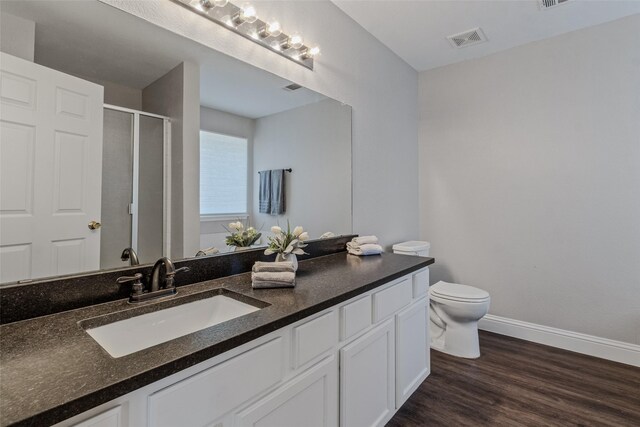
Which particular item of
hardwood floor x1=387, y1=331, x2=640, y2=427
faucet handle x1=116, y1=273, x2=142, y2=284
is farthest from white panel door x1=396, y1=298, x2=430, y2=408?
faucet handle x1=116, y1=273, x2=142, y2=284

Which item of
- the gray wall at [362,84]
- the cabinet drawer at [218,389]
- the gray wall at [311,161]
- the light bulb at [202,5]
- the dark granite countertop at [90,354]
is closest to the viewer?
the dark granite countertop at [90,354]

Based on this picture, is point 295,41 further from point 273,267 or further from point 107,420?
point 107,420

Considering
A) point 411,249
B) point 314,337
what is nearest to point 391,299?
point 314,337

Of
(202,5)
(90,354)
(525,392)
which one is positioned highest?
(202,5)

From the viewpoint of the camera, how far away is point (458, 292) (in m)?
2.38

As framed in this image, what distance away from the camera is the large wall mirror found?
95cm

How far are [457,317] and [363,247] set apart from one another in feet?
3.32

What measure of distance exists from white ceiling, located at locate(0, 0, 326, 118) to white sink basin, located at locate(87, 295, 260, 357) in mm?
885

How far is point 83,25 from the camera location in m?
1.11

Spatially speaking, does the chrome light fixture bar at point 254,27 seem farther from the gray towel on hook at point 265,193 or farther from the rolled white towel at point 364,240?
the rolled white towel at point 364,240

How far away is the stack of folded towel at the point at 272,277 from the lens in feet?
4.21

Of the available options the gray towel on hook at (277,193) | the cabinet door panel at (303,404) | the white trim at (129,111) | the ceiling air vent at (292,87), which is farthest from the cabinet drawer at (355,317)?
the ceiling air vent at (292,87)

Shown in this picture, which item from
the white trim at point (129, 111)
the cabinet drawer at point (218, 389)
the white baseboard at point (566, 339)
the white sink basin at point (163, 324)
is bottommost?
the white baseboard at point (566, 339)

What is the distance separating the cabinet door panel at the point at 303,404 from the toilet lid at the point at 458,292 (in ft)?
4.80
